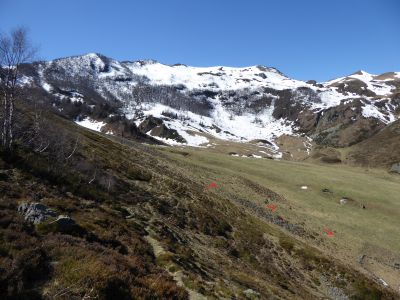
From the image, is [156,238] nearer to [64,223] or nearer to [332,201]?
[64,223]

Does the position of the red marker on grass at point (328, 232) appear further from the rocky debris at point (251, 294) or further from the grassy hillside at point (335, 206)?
the rocky debris at point (251, 294)

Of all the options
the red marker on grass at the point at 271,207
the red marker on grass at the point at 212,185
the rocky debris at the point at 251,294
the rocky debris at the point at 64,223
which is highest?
the rocky debris at the point at 64,223

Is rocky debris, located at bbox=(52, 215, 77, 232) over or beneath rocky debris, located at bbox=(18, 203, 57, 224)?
beneath

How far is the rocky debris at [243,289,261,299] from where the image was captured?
2194cm

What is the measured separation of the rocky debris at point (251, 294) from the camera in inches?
864

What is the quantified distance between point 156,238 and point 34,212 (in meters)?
10.2

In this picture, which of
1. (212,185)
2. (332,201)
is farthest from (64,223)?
(332,201)

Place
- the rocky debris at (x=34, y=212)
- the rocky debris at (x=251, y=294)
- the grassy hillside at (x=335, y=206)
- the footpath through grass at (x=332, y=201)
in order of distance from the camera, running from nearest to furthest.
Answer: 1. the rocky debris at (x=34, y=212)
2. the rocky debris at (x=251, y=294)
3. the grassy hillside at (x=335, y=206)
4. the footpath through grass at (x=332, y=201)

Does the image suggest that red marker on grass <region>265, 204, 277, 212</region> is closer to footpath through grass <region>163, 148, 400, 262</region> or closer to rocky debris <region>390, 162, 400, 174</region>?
footpath through grass <region>163, 148, 400, 262</region>

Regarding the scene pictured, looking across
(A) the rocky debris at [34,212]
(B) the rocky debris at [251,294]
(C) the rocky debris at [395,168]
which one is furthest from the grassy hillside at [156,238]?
(C) the rocky debris at [395,168]

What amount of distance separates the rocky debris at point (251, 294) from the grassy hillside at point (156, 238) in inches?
5.7

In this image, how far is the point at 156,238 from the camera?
27.5 meters

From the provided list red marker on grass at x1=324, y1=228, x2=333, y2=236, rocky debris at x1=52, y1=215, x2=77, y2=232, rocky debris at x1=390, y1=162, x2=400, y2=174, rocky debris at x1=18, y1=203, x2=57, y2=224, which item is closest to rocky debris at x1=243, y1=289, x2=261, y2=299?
rocky debris at x1=52, y1=215, x2=77, y2=232

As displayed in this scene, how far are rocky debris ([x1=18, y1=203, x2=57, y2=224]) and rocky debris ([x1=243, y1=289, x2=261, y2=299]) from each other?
1271cm
